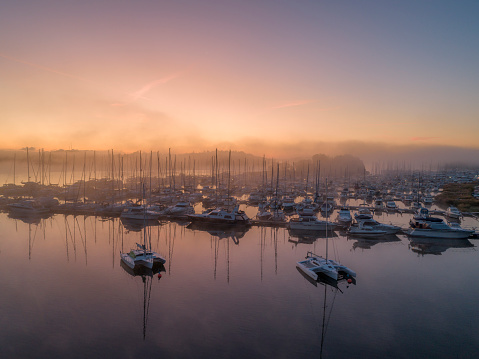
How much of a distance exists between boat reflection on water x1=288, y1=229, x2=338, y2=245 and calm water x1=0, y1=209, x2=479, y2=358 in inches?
76.6

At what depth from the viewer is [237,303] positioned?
19328mm

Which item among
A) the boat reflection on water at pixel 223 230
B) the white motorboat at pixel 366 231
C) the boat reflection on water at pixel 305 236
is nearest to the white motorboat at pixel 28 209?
the boat reflection on water at pixel 223 230

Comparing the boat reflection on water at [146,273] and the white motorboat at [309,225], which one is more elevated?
the white motorboat at [309,225]

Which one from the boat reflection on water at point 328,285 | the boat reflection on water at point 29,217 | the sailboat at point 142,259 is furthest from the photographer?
the boat reflection on water at point 29,217

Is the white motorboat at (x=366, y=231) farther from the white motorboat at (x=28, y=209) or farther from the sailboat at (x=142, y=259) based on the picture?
the white motorboat at (x=28, y=209)

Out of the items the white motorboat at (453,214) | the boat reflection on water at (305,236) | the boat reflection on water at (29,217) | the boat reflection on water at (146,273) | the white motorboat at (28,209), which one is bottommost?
the boat reflection on water at (146,273)

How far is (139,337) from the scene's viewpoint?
51.9 feet

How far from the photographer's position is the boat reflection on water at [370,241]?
32.5 meters

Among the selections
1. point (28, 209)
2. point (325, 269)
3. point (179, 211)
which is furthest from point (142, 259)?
point (28, 209)

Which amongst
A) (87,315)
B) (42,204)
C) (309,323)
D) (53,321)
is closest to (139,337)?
(87,315)

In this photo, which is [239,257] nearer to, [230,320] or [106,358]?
[230,320]

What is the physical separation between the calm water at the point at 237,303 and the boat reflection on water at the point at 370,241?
1.13ft

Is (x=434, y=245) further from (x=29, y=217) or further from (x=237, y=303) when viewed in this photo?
(x=29, y=217)

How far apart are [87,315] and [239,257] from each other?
14242 mm
